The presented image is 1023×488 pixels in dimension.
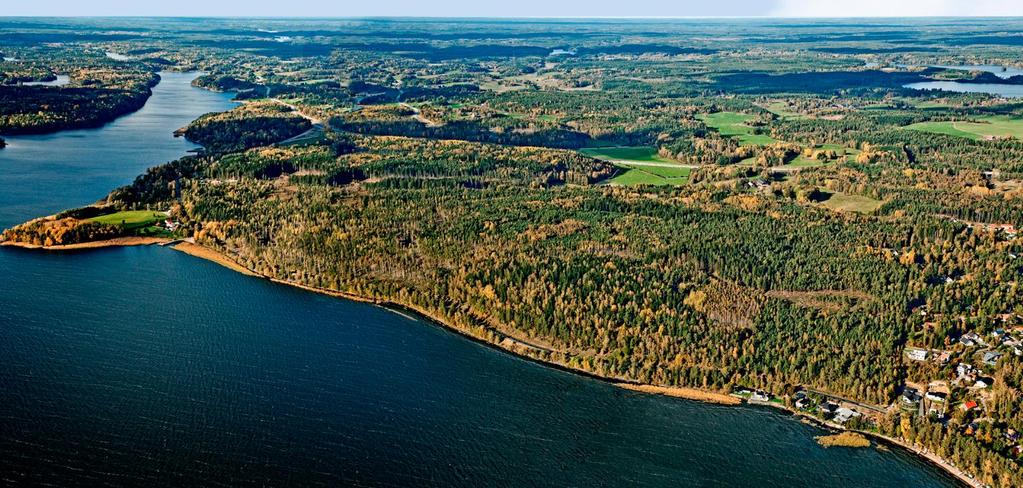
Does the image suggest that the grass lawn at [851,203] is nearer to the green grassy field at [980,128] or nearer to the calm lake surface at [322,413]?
the calm lake surface at [322,413]

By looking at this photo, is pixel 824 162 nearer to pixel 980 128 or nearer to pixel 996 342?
pixel 980 128

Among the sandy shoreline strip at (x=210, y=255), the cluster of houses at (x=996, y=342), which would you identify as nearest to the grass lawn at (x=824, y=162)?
the cluster of houses at (x=996, y=342)

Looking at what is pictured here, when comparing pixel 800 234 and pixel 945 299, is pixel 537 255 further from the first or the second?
pixel 945 299

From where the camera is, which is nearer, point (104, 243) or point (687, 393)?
point (687, 393)

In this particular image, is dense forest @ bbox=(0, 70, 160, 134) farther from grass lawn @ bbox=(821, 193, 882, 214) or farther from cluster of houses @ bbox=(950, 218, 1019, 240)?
cluster of houses @ bbox=(950, 218, 1019, 240)

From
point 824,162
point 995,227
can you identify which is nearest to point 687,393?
point 995,227
